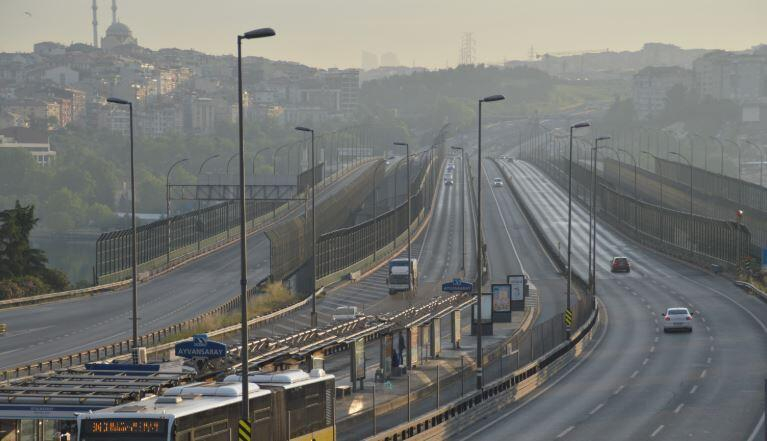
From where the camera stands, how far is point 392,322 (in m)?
54.2

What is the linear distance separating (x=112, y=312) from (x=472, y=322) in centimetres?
2256

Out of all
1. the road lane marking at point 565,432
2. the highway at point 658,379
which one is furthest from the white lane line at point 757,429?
the road lane marking at point 565,432

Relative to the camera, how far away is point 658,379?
5441cm

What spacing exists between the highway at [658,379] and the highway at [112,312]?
23.0 m

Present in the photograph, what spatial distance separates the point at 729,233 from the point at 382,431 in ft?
242

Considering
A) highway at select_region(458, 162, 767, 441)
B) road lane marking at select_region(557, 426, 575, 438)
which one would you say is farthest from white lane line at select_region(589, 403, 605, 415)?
road lane marking at select_region(557, 426, 575, 438)

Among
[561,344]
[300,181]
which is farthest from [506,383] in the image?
[300,181]

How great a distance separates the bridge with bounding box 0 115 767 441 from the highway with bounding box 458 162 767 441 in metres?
0.11

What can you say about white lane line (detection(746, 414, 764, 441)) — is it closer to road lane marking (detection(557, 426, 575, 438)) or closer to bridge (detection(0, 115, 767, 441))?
bridge (detection(0, 115, 767, 441))

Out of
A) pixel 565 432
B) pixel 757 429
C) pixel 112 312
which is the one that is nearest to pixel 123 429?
pixel 565 432

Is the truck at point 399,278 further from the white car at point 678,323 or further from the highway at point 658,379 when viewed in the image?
the white car at point 678,323

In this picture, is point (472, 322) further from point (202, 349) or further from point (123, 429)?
point (123, 429)

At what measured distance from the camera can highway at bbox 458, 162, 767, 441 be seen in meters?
42.8

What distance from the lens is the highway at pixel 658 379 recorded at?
42.8 metres
